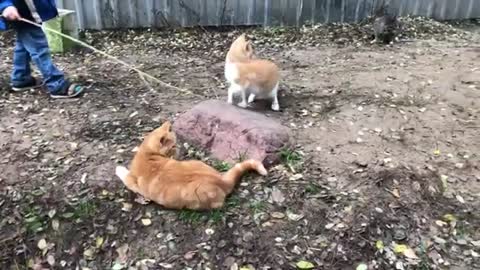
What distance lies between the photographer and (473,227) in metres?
2.97

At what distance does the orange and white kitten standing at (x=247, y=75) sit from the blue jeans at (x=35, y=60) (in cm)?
158

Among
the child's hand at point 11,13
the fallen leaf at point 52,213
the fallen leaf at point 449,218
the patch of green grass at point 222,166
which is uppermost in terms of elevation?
the child's hand at point 11,13

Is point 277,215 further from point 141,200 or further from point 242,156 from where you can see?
point 141,200

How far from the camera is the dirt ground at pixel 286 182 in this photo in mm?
2781

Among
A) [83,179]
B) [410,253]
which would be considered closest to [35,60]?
[83,179]

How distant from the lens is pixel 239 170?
3088 mm

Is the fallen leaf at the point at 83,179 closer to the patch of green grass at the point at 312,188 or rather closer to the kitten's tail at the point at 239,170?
the kitten's tail at the point at 239,170

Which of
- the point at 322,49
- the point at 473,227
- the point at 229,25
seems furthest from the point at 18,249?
the point at 229,25

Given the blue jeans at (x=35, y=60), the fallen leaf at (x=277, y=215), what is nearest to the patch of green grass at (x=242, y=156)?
the fallen leaf at (x=277, y=215)

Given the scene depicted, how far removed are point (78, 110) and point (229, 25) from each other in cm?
309

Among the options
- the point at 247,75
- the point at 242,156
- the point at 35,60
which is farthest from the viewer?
the point at 35,60

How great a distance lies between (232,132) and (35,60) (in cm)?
198

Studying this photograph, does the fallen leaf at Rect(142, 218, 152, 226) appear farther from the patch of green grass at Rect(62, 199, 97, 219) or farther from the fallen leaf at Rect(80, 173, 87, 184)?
the fallen leaf at Rect(80, 173, 87, 184)

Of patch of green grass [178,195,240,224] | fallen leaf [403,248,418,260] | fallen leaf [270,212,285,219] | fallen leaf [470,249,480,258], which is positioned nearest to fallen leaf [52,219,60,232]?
patch of green grass [178,195,240,224]
